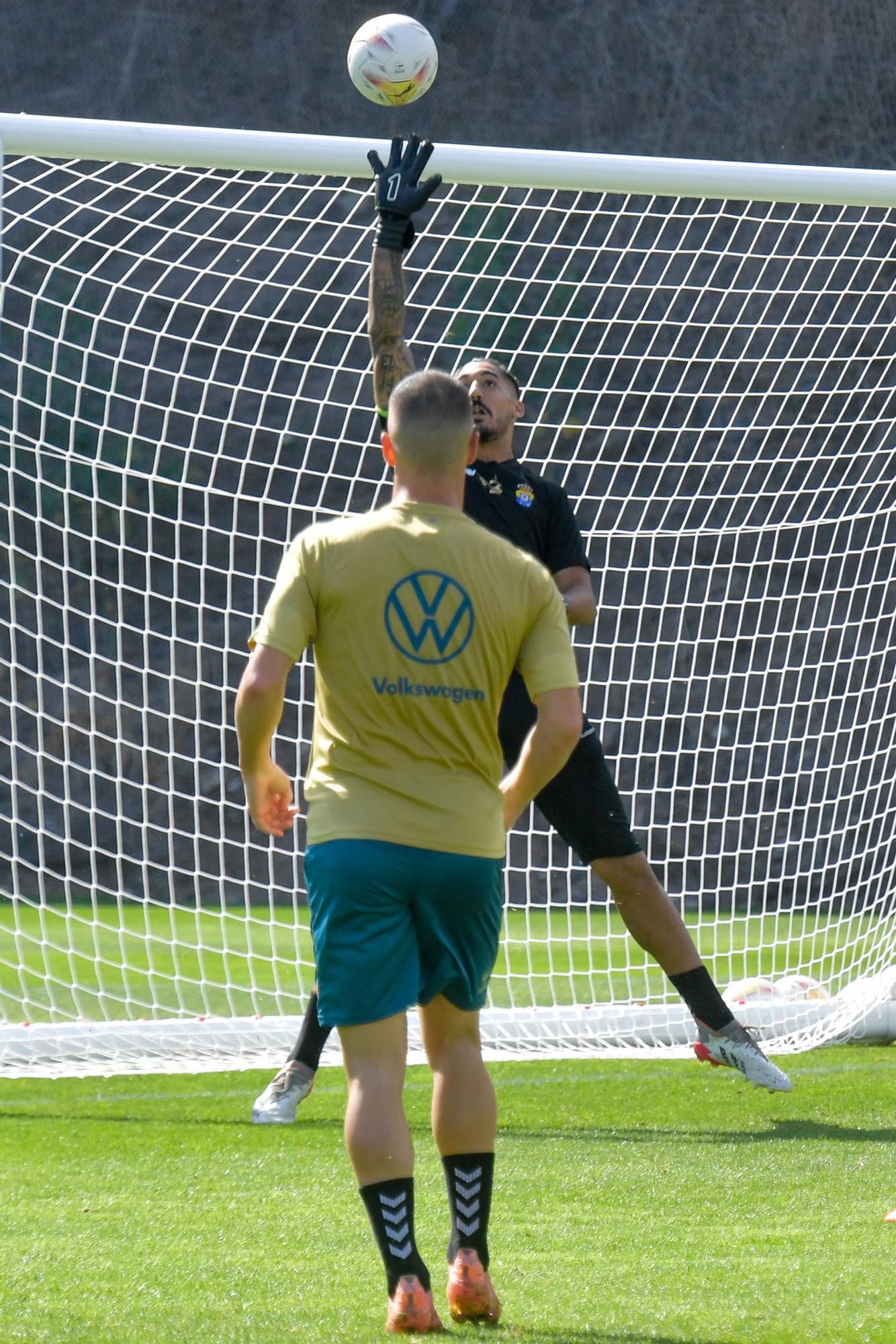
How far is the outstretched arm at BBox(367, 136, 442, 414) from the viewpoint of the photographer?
10.8 ft

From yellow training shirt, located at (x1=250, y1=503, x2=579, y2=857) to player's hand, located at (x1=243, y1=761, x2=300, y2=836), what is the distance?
0.19 ft

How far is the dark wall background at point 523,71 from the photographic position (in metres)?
13.4

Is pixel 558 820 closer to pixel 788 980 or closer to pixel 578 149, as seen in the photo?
pixel 788 980

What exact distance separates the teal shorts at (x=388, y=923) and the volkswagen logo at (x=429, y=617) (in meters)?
0.28

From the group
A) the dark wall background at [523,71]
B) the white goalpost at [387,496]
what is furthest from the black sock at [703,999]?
the dark wall background at [523,71]

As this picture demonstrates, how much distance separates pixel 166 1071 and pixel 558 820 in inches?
59.3

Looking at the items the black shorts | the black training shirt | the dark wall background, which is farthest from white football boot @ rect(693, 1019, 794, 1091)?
the dark wall background

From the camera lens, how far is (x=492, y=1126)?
7.81ft

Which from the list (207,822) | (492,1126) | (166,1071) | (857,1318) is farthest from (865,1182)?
(207,822)

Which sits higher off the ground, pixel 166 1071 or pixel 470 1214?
pixel 470 1214

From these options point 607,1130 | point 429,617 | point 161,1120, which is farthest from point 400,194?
point 161,1120

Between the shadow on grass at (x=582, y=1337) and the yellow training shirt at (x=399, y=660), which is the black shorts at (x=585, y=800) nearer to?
the yellow training shirt at (x=399, y=660)

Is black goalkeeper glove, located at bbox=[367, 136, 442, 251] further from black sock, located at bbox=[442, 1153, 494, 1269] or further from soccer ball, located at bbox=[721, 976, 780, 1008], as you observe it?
soccer ball, located at bbox=[721, 976, 780, 1008]

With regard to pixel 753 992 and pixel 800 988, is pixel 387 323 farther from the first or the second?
pixel 800 988
